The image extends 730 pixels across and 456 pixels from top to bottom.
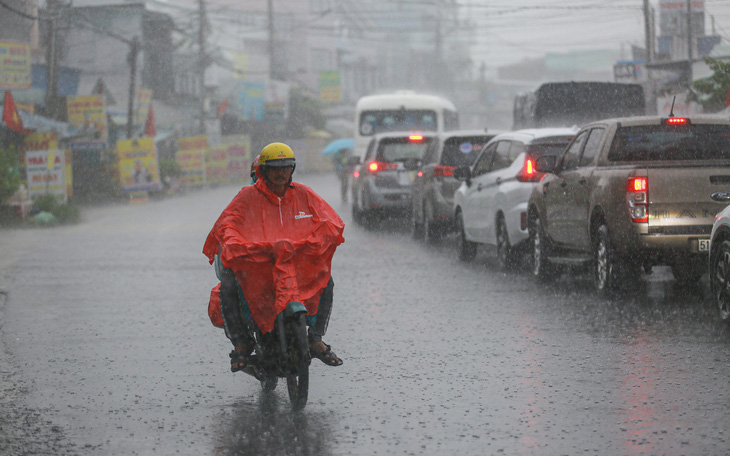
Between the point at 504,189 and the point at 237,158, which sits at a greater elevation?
the point at 237,158

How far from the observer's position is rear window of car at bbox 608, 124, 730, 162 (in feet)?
33.8

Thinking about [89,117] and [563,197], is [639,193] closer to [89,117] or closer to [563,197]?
[563,197]

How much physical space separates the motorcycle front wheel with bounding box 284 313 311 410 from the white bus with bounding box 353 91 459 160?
23871 millimetres

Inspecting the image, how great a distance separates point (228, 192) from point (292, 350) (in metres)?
35.6

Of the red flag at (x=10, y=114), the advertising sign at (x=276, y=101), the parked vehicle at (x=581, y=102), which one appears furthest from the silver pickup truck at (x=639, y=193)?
the advertising sign at (x=276, y=101)

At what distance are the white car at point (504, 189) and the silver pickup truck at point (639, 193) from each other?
1.03 metres

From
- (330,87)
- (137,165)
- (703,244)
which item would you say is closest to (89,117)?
(137,165)

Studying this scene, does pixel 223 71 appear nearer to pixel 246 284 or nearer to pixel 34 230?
pixel 34 230

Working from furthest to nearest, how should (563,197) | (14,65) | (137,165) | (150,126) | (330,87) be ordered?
(330,87) < (150,126) < (137,165) < (14,65) < (563,197)

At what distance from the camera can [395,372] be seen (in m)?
7.21

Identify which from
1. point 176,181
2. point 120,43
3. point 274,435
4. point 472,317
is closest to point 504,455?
point 274,435

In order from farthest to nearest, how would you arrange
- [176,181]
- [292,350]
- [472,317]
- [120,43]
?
[120,43] → [176,181] → [472,317] → [292,350]

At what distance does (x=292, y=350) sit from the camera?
234 inches

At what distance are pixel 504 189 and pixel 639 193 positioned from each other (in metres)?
3.59
